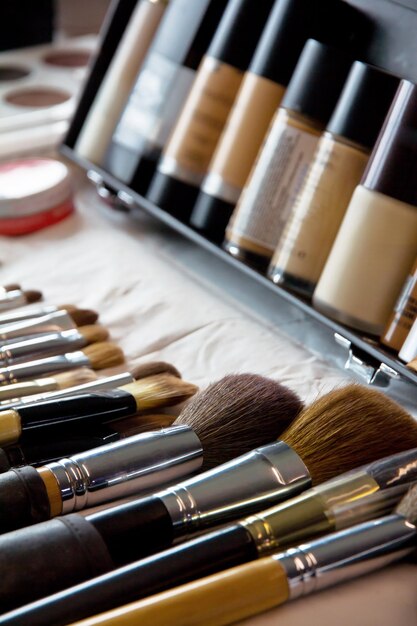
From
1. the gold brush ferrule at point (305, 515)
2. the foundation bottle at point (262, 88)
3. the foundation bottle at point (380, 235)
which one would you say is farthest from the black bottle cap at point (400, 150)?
the gold brush ferrule at point (305, 515)

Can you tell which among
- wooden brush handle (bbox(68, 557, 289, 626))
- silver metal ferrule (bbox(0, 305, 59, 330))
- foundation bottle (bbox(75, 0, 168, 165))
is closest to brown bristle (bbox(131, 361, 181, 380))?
silver metal ferrule (bbox(0, 305, 59, 330))

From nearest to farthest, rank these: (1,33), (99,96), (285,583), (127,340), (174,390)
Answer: (285,583)
(174,390)
(127,340)
(99,96)
(1,33)

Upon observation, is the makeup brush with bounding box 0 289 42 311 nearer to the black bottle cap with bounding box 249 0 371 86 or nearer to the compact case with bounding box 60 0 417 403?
the compact case with bounding box 60 0 417 403

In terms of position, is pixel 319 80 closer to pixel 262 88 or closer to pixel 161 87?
pixel 262 88

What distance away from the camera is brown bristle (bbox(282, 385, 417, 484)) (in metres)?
0.51

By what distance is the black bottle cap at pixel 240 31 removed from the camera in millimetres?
724

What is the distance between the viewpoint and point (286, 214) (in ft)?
2.27

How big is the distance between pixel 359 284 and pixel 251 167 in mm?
159

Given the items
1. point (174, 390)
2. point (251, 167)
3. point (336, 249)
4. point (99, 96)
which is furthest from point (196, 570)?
point (99, 96)

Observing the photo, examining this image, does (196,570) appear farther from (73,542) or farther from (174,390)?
(174,390)

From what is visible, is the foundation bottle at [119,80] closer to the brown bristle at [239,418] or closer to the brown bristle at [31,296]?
the brown bristle at [31,296]

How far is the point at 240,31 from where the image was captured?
727 mm

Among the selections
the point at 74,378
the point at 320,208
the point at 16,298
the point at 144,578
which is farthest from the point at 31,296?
the point at 144,578

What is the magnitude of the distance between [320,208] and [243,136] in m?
0.11
